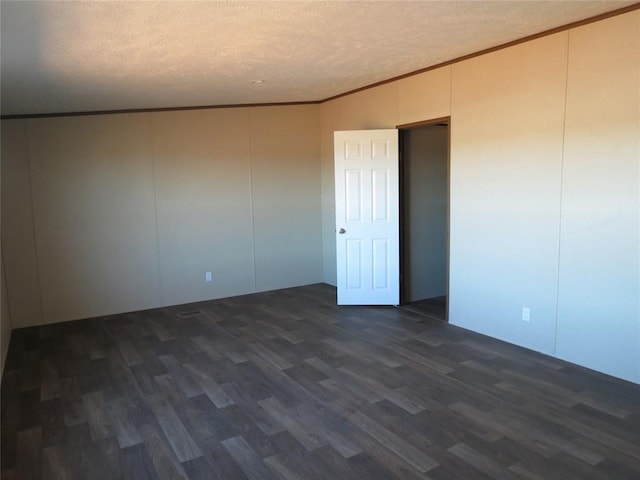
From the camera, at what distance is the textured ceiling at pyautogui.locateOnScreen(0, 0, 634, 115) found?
2.51 m

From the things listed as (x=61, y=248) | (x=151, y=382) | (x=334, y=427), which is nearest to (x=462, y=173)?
(x=334, y=427)

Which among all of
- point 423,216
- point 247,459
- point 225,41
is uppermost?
point 225,41

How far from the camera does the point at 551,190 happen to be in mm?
3654

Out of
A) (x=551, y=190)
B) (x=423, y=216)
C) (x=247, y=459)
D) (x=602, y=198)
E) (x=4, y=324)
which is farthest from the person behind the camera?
(x=423, y=216)

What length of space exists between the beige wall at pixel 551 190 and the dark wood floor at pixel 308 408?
30cm

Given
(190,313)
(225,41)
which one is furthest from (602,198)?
(190,313)

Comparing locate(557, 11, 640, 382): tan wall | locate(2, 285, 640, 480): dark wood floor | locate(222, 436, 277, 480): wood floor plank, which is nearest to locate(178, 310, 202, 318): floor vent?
locate(2, 285, 640, 480): dark wood floor

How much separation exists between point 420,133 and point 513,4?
269 cm

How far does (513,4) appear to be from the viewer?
2.83m

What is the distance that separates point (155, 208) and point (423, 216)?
329 centimetres

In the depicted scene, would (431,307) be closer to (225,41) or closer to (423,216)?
(423,216)

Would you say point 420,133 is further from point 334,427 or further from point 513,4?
point 334,427

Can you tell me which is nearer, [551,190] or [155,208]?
[551,190]

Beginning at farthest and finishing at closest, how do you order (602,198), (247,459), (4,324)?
(4,324)
(602,198)
(247,459)
